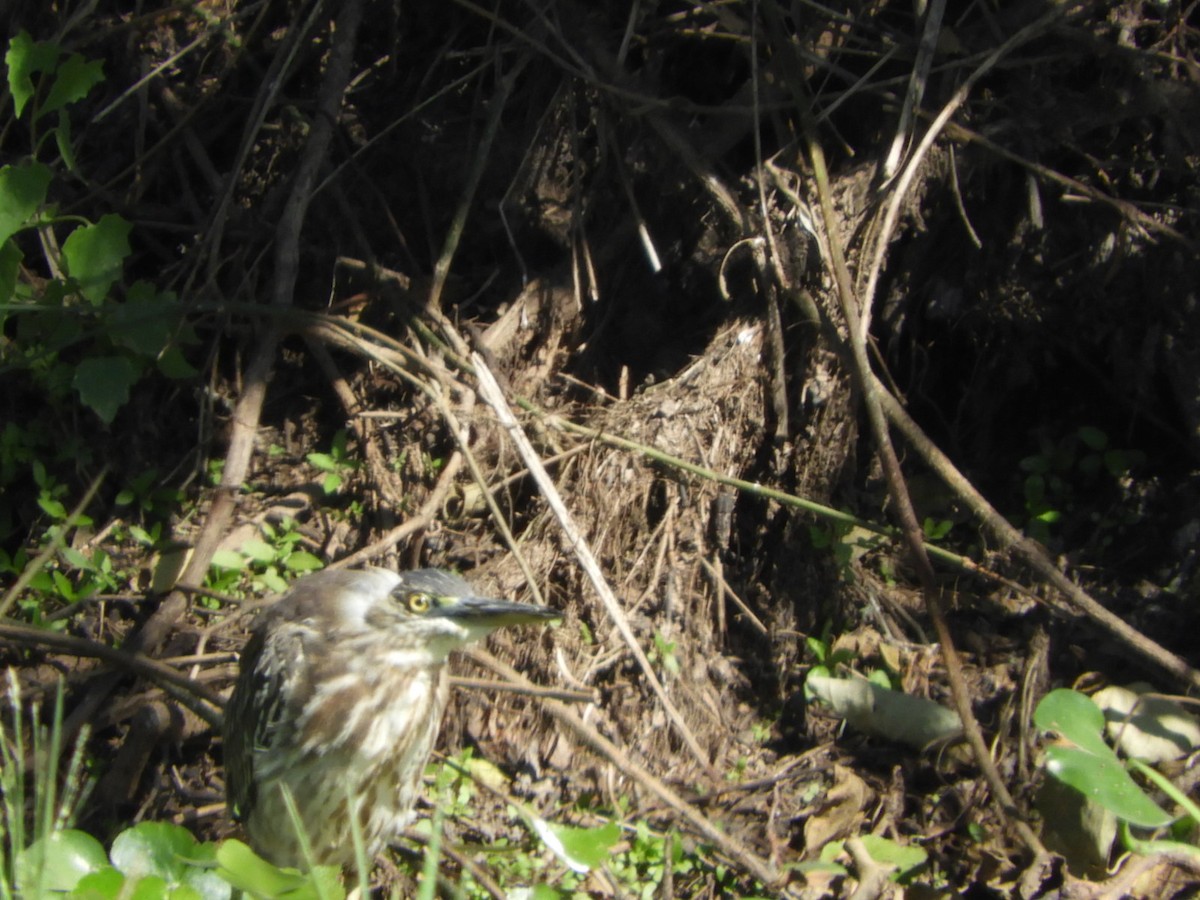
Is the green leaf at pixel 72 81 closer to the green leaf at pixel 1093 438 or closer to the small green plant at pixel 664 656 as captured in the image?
the small green plant at pixel 664 656

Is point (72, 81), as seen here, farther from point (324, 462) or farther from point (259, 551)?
point (259, 551)

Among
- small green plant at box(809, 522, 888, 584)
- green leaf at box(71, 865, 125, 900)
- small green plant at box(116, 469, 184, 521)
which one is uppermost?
small green plant at box(809, 522, 888, 584)

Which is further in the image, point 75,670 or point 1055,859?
point 75,670

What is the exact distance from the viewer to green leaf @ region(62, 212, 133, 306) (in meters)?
3.66

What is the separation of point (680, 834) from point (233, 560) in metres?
1.70

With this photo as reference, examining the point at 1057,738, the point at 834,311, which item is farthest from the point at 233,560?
the point at 1057,738

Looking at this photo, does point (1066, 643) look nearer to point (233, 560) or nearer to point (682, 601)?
point (682, 601)

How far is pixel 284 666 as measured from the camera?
10.1 feet

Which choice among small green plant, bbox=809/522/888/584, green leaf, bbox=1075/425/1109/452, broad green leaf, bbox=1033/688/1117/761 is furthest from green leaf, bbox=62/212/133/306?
green leaf, bbox=1075/425/1109/452

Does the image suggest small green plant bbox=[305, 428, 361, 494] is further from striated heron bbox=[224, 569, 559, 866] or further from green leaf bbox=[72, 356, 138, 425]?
striated heron bbox=[224, 569, 559, 866]

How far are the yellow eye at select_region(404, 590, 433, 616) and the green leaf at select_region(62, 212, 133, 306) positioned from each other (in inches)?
55.7

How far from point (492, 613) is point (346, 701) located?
0.46m

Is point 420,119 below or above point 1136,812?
above

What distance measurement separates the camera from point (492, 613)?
2971 millimetres
